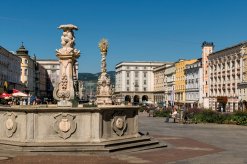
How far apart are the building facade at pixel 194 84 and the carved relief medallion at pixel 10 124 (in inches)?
3197

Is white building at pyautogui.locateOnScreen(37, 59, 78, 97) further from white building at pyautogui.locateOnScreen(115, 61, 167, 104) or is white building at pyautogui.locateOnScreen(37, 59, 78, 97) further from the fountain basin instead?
the fountain basin

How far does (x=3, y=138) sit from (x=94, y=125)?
406 centimetres

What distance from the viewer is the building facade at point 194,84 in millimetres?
99812

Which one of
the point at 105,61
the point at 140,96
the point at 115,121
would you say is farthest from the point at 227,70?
the point at 140,96

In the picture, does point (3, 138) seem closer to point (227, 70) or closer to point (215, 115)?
point (215, 115)

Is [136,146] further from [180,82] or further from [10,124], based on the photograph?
[180,82]

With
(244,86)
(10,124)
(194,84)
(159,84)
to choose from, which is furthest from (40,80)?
(10,124)

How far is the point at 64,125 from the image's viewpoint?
16.2 metres

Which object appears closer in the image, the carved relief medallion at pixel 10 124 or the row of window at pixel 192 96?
the carved relief medallion at pixel 10 124

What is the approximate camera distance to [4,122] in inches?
682

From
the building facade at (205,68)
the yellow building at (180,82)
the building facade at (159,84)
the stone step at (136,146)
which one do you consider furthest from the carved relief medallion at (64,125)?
the building facade at (159,84)

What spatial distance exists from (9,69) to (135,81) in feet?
294

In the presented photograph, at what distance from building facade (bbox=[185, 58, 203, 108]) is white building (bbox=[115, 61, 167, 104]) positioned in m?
65.3

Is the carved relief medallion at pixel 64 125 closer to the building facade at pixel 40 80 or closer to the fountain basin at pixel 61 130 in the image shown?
the fountain basin at pixel 61 130
